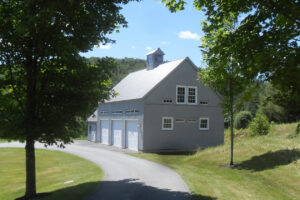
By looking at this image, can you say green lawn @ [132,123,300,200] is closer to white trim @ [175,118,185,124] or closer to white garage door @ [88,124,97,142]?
white trim @ [175,118,185,124]

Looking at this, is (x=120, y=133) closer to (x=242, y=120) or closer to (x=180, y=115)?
(x=180, y=115)

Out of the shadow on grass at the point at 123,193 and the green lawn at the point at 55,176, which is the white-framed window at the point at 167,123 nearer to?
the green lawn at the point at 55,176

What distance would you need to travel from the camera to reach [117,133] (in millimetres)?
28516

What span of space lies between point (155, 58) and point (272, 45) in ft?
85.2

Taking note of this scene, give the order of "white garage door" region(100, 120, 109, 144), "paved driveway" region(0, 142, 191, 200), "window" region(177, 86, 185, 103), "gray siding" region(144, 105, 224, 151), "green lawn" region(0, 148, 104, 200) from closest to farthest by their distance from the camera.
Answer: "paved driveway" region(0, 142, 191, 200)
"green lawn" region(0, 148, 104, 200)
"gray siding" region(144, 105, 224, 151)
"window" region(177, 86, 185, 103)
"white garage door" region(100, 120, 109, 144)

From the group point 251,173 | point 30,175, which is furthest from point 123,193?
point 251,173

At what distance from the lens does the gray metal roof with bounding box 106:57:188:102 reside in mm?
25514

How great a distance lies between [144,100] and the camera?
24172 mm

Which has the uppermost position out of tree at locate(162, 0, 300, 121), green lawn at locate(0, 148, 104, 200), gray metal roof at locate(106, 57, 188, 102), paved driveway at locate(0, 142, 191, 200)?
gray metal roof at locate(106, 57, 188, 102)

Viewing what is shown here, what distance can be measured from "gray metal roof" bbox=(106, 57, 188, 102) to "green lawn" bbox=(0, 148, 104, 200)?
826 cm

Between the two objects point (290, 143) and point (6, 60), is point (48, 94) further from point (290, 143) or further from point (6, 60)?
point (290, 143)

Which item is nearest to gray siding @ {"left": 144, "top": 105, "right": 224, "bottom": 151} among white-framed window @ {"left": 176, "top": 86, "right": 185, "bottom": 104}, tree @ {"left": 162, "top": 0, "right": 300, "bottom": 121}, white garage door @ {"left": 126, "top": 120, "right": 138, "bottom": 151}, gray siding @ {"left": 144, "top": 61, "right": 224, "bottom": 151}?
gray siding @ {"left": 144, "top": 61, "right": 224, "bottom": 151}

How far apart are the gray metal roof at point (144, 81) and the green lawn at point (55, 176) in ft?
27.1

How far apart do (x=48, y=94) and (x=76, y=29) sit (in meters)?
2.64
